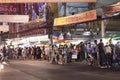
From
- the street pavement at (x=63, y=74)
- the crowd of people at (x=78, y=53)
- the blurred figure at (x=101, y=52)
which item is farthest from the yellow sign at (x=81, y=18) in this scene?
the street pavement at (x=63, y=74)

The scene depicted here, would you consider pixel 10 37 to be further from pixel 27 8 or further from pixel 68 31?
pixel 68 31

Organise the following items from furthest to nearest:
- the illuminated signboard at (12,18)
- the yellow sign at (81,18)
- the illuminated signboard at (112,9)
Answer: the illuminated signboard at (12,18), the yellow sign at (81,18), the illuminated signboard at (112,9)

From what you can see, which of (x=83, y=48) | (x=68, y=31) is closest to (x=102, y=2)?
(x=83, y=48)

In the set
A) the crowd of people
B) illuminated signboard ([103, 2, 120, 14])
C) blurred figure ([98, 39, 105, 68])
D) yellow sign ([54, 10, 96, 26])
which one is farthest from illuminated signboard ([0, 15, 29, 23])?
blurred figure ([98, 39, 105, 68])

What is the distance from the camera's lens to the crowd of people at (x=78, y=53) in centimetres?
2742

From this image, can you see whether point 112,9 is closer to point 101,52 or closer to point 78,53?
point 101,52

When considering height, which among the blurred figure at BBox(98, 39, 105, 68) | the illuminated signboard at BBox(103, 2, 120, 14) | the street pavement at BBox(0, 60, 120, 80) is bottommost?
the street pavement at BBox(0, 60, 120, 80)

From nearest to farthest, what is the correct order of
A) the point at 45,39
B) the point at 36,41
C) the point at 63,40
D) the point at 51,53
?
1. the point at 51,53
2. the point at 63,40
3. the point at 45,39
4. the point at 36,41

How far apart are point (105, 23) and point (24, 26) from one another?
879 inches

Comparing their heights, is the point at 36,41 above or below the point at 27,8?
below

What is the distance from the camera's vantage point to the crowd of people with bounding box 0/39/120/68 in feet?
90.0

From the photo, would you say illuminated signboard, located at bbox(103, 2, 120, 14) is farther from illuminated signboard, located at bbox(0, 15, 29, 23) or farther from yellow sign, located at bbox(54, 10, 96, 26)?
illuminated signboard, located at bbox(0, 15, 29, 23)

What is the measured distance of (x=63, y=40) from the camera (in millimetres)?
43438

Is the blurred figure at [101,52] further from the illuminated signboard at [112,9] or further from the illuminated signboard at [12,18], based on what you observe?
the illuminated signboard at [12,18]
